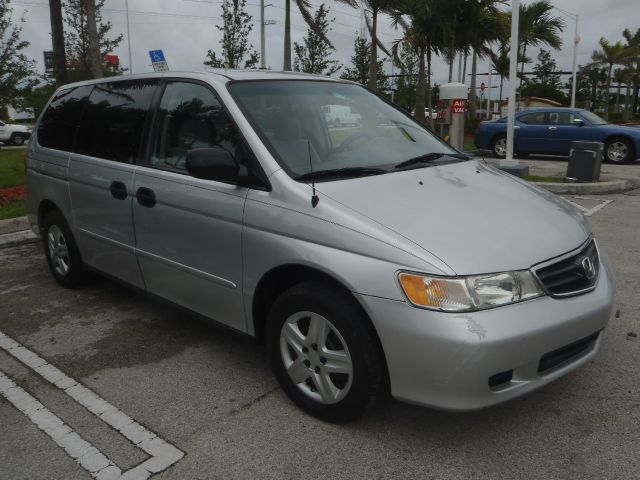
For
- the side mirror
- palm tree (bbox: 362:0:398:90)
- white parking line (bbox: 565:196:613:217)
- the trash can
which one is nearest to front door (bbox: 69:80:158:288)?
the side mirror

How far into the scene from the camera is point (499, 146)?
1656 cm

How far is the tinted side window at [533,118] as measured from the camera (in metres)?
15.7

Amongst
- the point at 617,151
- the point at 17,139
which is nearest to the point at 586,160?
the point at 617,151

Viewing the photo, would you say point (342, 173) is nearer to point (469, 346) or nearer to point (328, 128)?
point (328, 128)

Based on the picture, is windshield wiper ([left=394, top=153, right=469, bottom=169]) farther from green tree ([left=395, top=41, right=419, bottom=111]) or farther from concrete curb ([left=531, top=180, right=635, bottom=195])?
green tree ([left=395, top=41, right=419, bottom=111])

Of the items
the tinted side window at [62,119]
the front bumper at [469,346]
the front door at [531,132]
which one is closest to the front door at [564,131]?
the front door at [531,132]

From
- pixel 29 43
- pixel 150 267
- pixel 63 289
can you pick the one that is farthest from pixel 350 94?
A: pixel 29 43

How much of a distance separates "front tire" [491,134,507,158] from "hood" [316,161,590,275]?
13.8m

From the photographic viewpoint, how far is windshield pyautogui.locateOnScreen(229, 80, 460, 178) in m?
3.19

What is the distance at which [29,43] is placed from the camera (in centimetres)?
1305

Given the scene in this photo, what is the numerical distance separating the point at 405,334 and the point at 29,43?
13.5m

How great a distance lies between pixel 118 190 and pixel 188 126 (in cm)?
75

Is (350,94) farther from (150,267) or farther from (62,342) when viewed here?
(62,342)

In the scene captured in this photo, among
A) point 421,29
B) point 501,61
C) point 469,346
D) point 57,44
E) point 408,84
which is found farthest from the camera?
point 408,84
